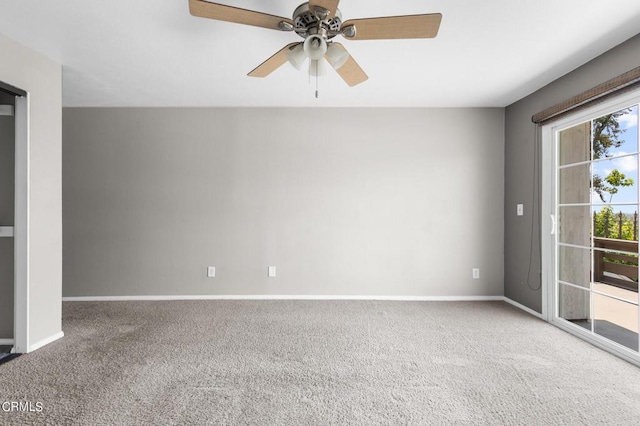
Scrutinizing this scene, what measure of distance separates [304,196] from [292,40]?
74.2 inches

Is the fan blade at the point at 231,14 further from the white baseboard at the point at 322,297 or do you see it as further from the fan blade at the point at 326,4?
the white baseboard at the point at 322,297

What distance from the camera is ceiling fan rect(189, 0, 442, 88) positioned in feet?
5.23

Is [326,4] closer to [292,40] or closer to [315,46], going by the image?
[315,46]

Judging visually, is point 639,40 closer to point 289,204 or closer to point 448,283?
point 448,283

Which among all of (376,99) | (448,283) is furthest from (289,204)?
(448,283)

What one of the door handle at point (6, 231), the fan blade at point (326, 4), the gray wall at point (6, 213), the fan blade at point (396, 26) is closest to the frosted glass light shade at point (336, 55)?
the fan blade at point (396, 26)

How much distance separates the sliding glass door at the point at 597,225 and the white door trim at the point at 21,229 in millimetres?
4435

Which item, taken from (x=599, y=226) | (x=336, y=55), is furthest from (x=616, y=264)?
(x=336, y=55)

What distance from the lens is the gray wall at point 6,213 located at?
98.3 inches

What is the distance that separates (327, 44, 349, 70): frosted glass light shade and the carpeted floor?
1.97 metres

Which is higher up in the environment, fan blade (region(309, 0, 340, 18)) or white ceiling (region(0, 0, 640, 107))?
white ceiling (region(0, 0, 640, 107))

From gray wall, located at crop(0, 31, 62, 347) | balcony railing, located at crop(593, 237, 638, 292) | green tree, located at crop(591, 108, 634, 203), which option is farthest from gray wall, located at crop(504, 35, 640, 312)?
gray wall, located at crop(0, 31, 62, 347)

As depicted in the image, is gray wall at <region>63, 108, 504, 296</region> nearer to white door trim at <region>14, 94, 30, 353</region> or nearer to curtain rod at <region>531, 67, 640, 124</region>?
curtain rod at <region>531, 67, 640, 124</region>

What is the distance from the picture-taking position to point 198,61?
2764mm
